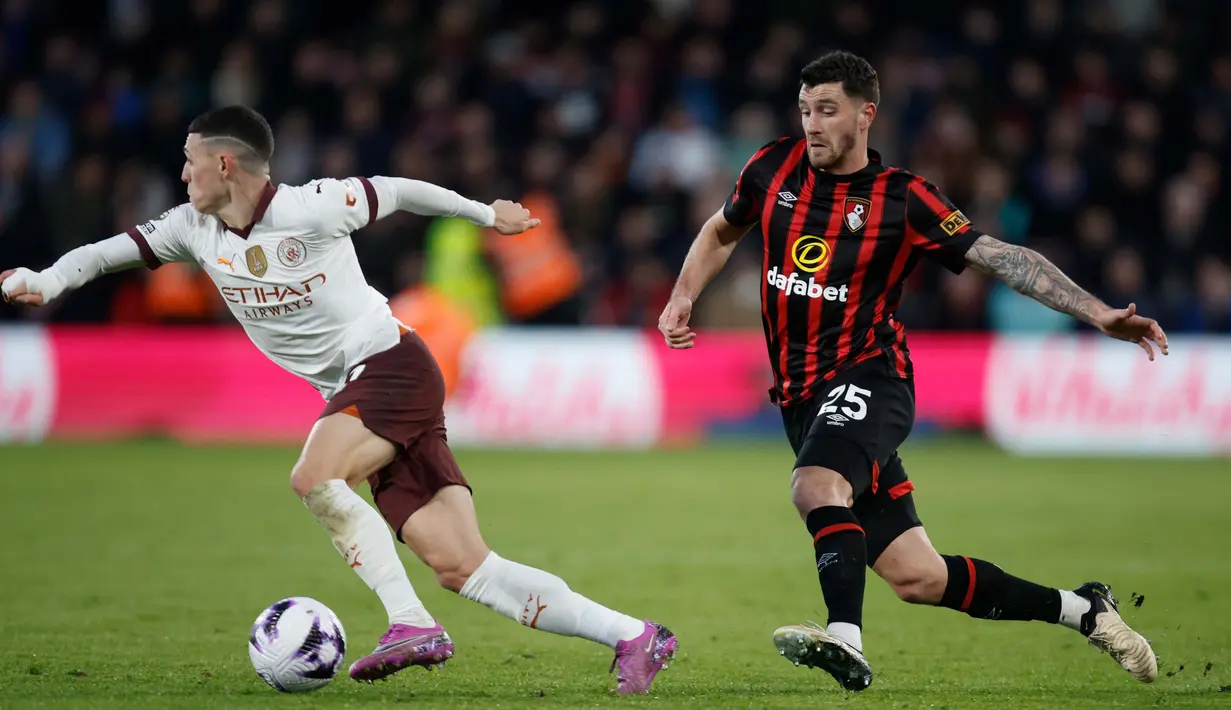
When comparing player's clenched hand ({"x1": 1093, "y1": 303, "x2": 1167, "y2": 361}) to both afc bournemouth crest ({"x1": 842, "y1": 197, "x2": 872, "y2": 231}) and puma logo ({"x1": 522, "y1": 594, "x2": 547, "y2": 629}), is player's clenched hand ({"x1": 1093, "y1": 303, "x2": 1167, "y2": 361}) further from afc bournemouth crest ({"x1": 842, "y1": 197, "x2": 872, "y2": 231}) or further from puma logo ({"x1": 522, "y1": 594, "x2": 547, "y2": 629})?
puma logo ({"x1": 522, "y1": 594, "x2": 547, "y2": 629})

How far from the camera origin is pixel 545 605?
5.43 m

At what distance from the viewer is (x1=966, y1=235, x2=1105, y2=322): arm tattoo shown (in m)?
5.39

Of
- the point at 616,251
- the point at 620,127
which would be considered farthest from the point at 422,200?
the point at 620,127

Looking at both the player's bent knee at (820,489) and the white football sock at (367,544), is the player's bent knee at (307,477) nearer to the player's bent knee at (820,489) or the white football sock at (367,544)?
the white football sock at (367,544)

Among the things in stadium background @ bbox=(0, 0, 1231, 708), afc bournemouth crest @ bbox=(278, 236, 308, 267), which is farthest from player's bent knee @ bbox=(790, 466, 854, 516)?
stadium background @ bbox=(0, 0, 1231, 708)

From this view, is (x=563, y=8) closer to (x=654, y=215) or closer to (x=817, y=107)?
(x=654, y=215)

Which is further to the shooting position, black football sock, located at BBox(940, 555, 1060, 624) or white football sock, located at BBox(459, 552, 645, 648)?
black football sock, located at BBox(940, 555, 1060, 624)

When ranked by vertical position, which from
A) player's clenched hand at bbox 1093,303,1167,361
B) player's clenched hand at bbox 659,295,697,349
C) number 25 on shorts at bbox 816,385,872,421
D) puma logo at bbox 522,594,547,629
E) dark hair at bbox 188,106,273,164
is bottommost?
puma logo at bbox 522,594,547,629

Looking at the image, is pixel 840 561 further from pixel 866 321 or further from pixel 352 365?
pixel 352 365

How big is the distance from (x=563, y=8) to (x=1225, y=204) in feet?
26.9

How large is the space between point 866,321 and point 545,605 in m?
1.55

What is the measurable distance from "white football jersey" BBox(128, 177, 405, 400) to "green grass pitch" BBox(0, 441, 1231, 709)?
1210mm

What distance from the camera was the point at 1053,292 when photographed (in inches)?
215

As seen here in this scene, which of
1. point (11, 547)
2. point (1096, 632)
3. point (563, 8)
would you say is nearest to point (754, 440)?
point (563, 8)
